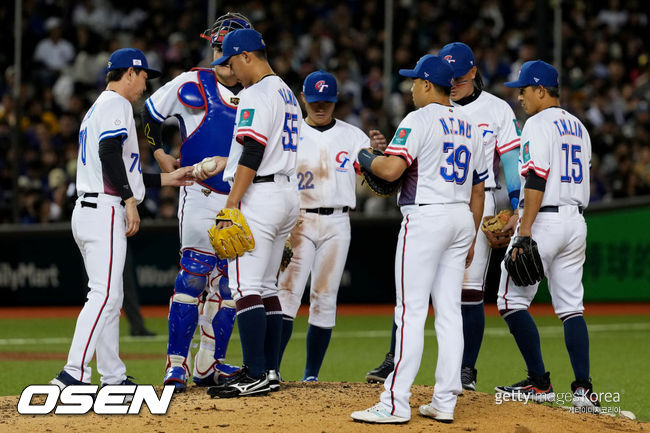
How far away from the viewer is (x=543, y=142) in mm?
6770

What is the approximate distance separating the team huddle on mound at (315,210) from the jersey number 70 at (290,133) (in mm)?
13

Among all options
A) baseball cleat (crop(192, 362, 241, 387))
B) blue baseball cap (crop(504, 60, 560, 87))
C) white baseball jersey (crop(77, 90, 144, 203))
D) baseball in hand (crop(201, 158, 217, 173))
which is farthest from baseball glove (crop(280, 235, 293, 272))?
blue baseball cap (crop(504, 60, 560, 87))

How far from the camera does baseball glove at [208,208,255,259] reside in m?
5.95

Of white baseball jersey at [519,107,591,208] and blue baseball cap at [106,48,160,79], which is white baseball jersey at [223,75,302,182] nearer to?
blue baseball cap at [106,48,160,79]

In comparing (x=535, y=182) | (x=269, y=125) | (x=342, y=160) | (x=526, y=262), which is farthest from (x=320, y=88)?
(x=526, y=262)

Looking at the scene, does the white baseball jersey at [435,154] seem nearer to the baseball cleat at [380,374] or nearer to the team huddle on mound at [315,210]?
the team huddle on mound at [315,210]

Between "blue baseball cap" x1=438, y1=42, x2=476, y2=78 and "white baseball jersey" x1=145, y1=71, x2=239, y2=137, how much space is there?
5.25 feet

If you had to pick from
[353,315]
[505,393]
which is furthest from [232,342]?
[505,393]

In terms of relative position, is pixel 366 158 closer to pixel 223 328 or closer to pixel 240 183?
pixel 240 183

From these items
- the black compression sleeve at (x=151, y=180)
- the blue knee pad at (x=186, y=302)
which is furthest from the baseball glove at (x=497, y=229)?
the black compression sleeve at (x=151, y=180)

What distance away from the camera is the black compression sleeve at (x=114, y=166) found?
20.6 feet

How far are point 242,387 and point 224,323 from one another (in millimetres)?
820

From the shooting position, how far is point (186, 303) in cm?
666

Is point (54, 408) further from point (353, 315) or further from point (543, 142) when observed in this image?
point (353, 315)
